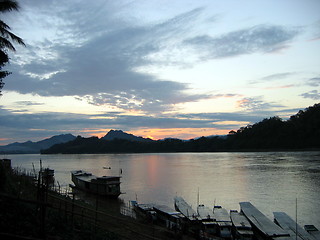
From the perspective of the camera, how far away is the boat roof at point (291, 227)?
24797 mm

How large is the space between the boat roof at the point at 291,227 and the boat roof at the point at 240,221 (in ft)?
11.3

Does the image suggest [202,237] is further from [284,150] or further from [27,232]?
[284,150]

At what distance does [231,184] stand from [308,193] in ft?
56.8

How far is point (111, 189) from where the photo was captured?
160ft

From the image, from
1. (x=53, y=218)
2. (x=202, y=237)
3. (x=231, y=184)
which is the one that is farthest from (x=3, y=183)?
(x=231, y=184)

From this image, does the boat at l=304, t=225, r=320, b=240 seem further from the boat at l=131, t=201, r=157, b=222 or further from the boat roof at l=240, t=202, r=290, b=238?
the boat at l=131, t=201, r=157, b=222

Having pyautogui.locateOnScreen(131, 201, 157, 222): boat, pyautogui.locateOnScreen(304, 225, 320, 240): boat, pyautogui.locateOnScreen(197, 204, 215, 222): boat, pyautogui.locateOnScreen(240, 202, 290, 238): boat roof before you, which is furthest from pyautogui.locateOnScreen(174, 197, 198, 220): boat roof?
pyautogui.locateOnScreen(304, 225, 320, 240): boat

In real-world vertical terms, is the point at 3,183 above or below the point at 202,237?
above

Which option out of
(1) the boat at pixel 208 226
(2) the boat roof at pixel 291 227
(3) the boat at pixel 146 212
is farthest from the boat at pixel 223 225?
(3) the boat at pixel 146 212

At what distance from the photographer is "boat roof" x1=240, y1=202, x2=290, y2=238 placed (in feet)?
82.7

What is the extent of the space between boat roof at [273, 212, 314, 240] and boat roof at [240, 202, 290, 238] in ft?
3.09

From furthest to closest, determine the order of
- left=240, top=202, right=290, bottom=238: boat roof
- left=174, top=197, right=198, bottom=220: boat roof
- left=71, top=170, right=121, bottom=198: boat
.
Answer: left=71, top=170, right=121, bottom=198: boat < left=174, top=197, right=198, bottom=220: boat roof < left=240, top=202, right=290, bottom=238: boat roof

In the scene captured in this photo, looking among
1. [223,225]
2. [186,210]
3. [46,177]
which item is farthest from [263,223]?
[46,177]

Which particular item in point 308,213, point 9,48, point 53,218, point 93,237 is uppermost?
point 9,48
